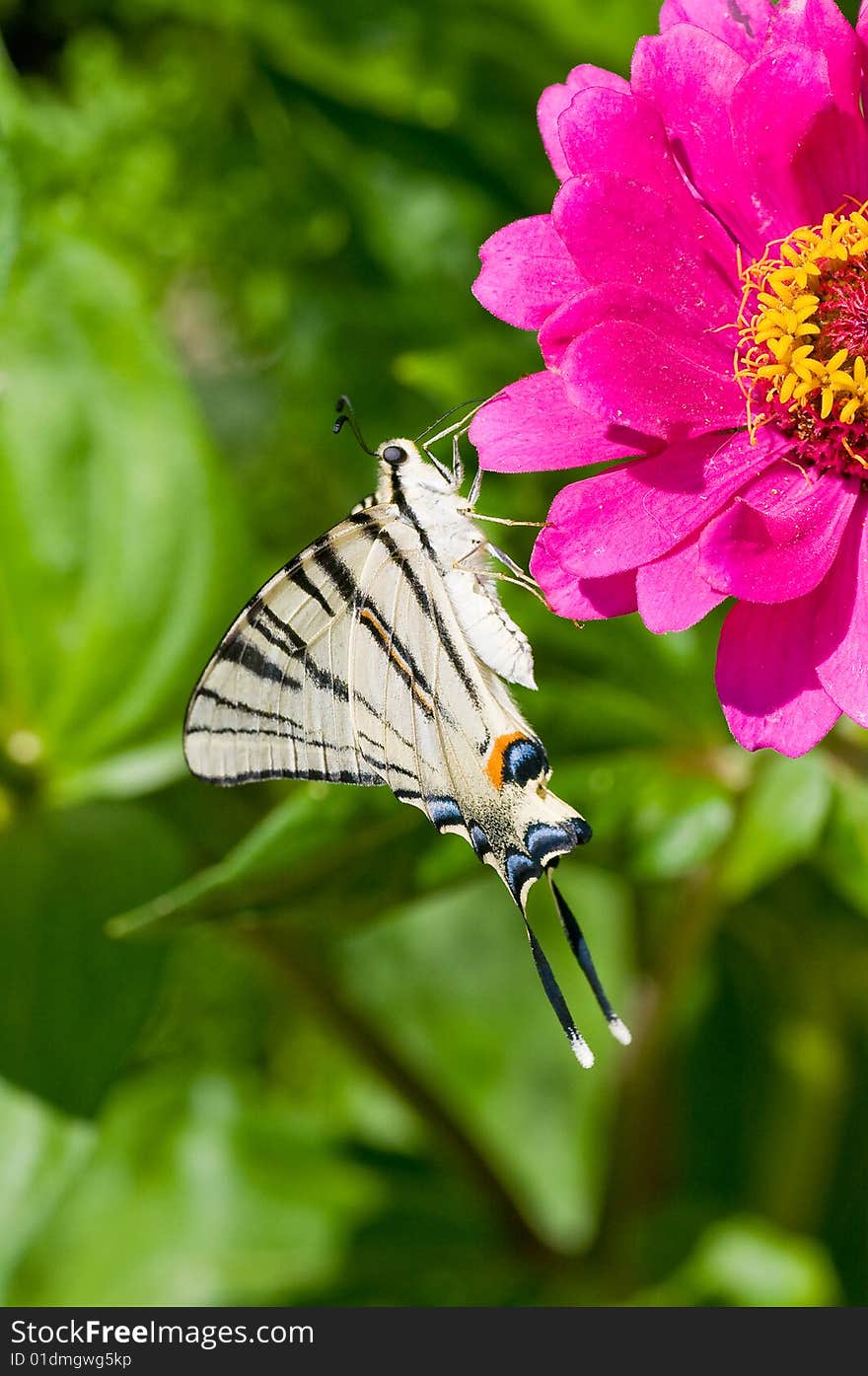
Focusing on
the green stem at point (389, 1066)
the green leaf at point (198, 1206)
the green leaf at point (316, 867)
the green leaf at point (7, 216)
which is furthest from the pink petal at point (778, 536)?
the green leaf at point (198, 1206)

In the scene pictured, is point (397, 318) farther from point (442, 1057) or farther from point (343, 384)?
point (442, 1057)

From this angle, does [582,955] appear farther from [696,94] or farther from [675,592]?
[696,94]

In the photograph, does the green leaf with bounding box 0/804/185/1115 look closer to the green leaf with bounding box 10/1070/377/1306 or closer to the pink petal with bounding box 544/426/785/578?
the green leaf with bounding box 10/1070/377/1306

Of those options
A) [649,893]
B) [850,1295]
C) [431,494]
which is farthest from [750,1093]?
[431,494]

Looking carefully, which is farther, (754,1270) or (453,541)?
(754,1270)

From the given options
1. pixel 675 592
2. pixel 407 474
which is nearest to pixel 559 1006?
pixel 675 592
